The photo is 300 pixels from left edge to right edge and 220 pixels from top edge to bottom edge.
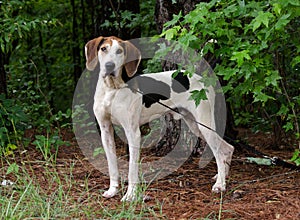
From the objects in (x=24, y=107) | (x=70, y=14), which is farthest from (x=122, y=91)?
(x=70, y=14)


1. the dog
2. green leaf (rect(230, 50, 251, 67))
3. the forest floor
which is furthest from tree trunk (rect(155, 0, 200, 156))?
green leaf (rect(230, 50, 251, 67))

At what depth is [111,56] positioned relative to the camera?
12.7 feet

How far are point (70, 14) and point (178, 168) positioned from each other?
5384mm

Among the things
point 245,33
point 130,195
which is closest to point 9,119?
point 130,195

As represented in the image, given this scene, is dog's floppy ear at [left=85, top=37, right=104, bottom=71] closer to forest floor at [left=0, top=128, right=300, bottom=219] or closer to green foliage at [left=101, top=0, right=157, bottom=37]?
forest floor at [left=0, top=128, right=300, bottom=219]

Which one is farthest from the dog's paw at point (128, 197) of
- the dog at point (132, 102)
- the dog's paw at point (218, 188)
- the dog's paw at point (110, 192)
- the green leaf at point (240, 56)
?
the green leaf at point (240, 56)

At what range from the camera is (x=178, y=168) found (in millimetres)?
5070

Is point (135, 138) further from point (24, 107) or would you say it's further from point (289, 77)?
point (24, 107)

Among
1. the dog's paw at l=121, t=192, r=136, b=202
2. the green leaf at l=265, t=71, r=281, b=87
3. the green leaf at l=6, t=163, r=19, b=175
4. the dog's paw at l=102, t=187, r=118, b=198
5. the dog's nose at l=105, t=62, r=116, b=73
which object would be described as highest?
the dog's nose at l=105, t=62, r=116, b=73

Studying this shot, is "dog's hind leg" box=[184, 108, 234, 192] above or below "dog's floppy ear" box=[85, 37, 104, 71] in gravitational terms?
below

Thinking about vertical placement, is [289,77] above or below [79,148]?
above

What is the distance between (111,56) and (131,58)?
0.62 feet

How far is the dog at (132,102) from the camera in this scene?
3.94 metres

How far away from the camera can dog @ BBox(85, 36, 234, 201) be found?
394cm
